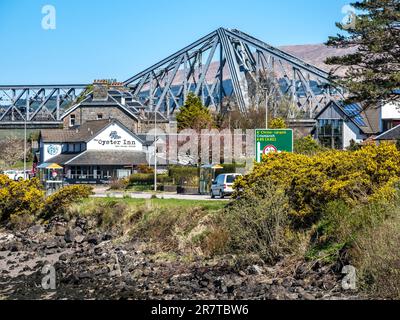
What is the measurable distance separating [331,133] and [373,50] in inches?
2015

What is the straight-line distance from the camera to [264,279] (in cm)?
2408

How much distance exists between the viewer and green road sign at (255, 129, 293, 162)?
3266cm

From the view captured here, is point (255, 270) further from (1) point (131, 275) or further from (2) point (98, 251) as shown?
(2) point (98, 251)

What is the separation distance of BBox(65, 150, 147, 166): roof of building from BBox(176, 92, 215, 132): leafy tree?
923 cm

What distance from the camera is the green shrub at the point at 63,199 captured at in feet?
143

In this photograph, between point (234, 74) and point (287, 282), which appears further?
point (234, 74)

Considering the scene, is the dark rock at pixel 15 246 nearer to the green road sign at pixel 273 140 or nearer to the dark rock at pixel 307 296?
the green road sign at pixel 273 140

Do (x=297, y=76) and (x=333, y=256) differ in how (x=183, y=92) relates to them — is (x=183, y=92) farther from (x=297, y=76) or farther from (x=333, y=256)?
(x=333, y=256)

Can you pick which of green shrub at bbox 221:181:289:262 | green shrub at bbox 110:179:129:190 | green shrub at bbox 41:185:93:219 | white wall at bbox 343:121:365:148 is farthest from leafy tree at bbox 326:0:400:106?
white wall at bbox 343:121:365:148

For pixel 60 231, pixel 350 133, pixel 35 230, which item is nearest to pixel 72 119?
pixel 350 133

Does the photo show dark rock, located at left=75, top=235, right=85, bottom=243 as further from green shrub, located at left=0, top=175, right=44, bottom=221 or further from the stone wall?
the stone wall

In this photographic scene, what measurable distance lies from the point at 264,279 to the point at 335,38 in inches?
595

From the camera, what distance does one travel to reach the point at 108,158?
81.3 m

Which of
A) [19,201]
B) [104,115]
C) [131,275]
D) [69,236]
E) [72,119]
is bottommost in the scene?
[131,275]
